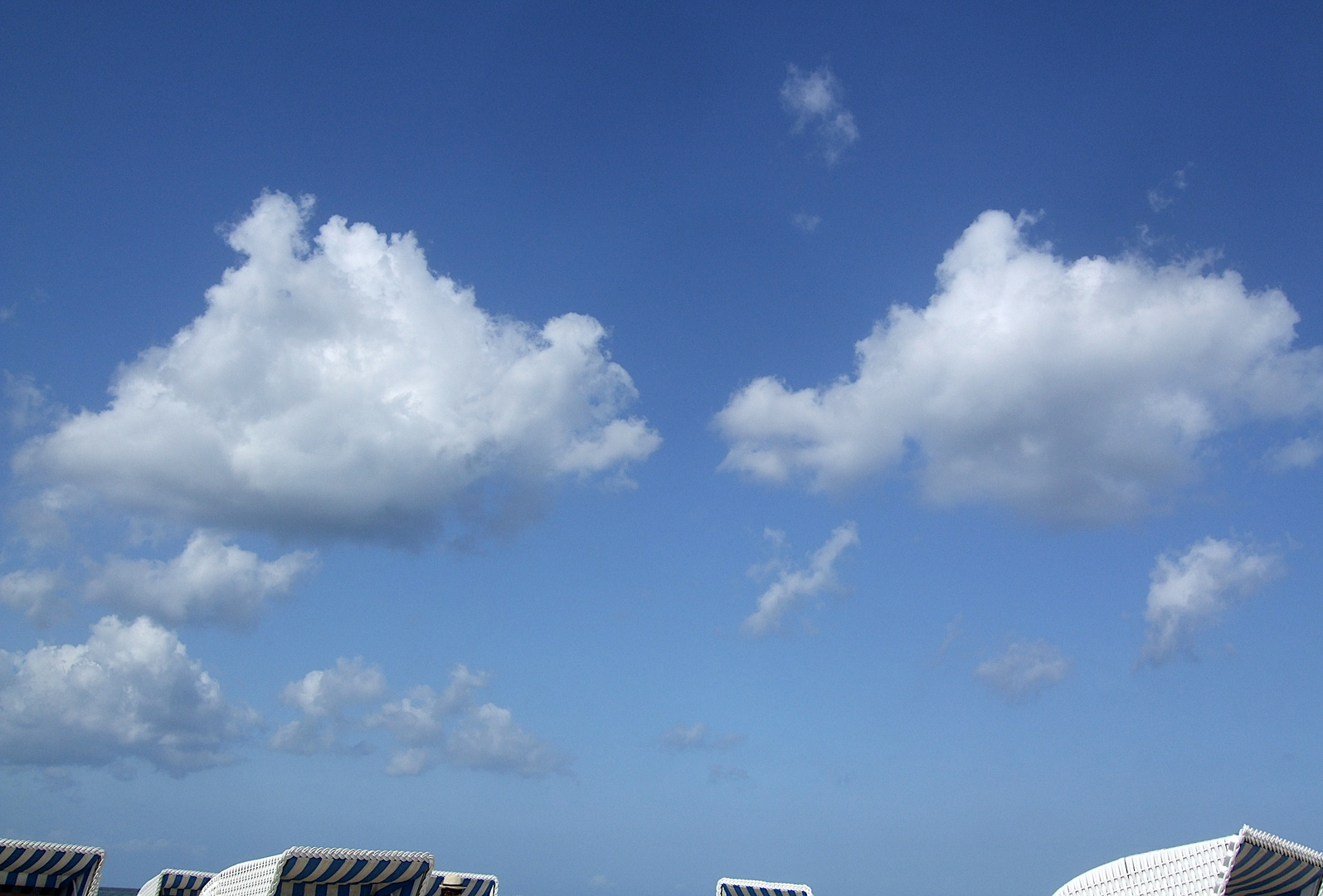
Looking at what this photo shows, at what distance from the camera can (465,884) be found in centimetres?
3688

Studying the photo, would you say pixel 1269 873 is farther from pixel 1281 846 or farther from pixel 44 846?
pixel 44 846

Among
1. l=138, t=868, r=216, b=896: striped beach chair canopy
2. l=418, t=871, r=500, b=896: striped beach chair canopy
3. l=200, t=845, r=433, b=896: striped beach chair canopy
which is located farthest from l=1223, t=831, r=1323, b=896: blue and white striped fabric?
l=138, t=868, r=216, b=896: striped beach chair canopy

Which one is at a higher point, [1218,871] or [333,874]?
[1218,871]

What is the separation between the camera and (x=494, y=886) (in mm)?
36719

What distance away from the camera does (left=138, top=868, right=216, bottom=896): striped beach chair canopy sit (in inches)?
1668

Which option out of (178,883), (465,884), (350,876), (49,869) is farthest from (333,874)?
(178,883)

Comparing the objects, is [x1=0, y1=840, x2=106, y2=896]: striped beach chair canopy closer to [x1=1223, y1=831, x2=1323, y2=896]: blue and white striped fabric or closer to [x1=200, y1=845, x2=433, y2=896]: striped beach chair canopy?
[x1=200, y1=845, x2=433, y2=896]: striped beach chair canopy

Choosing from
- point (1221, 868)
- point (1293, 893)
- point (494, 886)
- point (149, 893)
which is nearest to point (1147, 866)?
point (1221, 868)

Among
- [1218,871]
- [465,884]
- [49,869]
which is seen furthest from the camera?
[465,884]

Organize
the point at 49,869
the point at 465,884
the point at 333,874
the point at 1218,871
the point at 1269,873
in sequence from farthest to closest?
1. the point at 465,884
2. the point at 49,869
3. the point at 333,874
4. the point at 1269,873
5. the point at 1218,871

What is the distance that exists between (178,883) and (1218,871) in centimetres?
4052

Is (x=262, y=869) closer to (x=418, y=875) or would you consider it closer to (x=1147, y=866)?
(x=418, y=875)

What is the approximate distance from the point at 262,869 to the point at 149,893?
25.1 meters

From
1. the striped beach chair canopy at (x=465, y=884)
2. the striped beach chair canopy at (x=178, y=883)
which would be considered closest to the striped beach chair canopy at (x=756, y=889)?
the striped beach chair canopy at (x=465, y=884)
